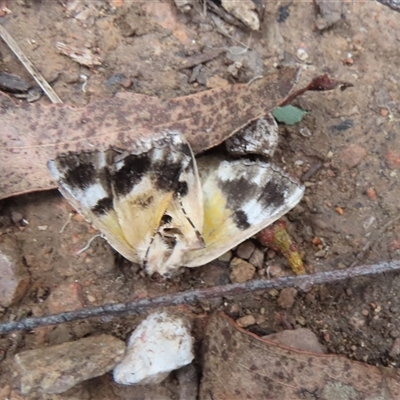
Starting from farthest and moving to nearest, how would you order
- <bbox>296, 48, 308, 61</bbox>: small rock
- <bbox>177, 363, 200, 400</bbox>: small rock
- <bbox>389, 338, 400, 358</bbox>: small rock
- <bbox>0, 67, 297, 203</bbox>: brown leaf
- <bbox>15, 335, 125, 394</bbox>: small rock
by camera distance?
<bbox>296, 48, 308, 61</bbox>: small rock < <bbox>0, 67, 297, 203</bbox>: brown leaf < <bbox>389, 338, 400, 358</bbox>: small rock < <bbox>177, 363, 200, 400</bbox>: small rock < <bbox>15, 335, 125, 394</bbox>: small rock

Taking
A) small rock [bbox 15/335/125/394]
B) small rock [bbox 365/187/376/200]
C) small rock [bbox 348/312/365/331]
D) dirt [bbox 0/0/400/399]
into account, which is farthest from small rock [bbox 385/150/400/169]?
small rock [bbox 15/335/125/394]

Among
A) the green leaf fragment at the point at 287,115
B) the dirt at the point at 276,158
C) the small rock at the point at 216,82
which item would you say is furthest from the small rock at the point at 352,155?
the small rock at the point at 216,82

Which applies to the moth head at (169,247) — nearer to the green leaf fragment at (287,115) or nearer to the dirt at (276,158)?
the dirt at (276,158)

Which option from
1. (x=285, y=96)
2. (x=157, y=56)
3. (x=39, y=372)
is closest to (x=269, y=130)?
(x=285, y=96)

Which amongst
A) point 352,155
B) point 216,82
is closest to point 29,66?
point 216,82

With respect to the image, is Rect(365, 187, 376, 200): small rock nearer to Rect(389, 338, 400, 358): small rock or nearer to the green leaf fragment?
the green leaf fragment
